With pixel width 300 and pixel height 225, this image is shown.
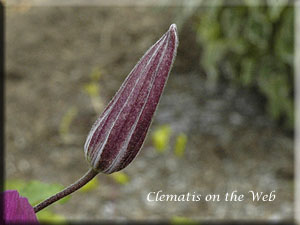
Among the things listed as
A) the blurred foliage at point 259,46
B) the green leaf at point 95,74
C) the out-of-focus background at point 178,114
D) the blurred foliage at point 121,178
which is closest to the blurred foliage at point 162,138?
the out-of-focus background at point 178,114

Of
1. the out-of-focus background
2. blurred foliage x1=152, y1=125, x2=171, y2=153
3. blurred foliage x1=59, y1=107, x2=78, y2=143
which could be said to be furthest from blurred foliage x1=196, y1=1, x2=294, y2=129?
blurred foliage x1=59, y1=107, x2=78, y2=143

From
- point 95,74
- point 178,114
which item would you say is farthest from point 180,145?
point 95,74

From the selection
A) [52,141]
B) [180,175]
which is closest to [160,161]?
[180,175]

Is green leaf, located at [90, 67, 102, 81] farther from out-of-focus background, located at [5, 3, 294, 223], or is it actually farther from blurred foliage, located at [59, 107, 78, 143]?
blurred foliage, located at [59, 107, 78, 143]

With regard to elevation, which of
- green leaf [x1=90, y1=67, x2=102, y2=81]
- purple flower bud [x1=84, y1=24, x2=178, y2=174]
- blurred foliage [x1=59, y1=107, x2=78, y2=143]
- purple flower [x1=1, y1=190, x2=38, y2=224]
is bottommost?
blurred foliage [x1=59, y1=107, x2=78, y2=143]

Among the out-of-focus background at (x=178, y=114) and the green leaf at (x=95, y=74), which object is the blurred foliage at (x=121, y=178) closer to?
the out-of-focus background at (x=178, y=114)

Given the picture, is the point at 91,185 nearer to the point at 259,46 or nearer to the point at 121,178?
the point at 121,178
